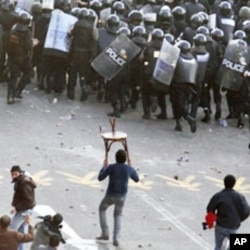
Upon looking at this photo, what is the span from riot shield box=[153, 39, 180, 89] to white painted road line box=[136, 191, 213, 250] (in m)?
3.93

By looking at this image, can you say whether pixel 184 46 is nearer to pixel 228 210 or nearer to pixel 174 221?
pixel 174 221

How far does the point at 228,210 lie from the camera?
13.1 meters

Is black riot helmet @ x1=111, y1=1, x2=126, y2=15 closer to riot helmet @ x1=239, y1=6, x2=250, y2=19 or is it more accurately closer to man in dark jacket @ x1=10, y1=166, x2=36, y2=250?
riot helmet @ x1=239, y1=6, x2=250, y2=19

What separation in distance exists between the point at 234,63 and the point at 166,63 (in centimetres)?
144

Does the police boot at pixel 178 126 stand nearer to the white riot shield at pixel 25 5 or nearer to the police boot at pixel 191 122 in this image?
the police boot at pixel 191 122

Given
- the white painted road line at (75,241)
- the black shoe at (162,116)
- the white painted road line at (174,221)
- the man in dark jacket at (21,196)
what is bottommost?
the black shoe at (162,116)

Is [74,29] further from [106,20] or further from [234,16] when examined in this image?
[234,16]

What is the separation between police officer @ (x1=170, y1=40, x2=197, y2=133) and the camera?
65.1 feet

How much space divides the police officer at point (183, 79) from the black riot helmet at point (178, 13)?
8.43 ft

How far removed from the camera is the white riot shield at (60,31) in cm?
2112

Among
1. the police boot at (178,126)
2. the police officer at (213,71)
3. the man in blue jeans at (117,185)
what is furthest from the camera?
the police officer at (213,71)

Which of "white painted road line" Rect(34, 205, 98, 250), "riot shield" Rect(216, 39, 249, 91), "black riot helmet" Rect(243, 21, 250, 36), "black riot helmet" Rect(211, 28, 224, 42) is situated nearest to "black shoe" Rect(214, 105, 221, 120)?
"riot shield" Rect(216, 39, 249, 91)

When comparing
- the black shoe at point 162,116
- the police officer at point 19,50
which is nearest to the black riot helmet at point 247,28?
the black shoe at point 162,116

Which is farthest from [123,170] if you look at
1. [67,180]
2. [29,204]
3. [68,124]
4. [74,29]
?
[74,29]
